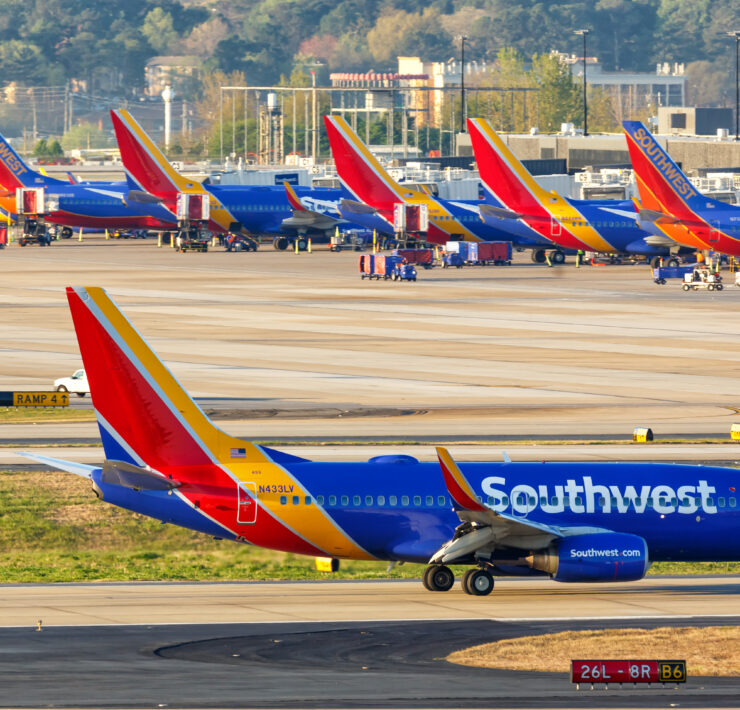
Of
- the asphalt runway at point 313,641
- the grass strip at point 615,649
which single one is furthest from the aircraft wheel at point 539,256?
the grass strip at point 615,649

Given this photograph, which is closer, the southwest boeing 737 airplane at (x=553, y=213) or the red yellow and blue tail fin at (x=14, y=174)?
the southwest boeing 737 airplane at (x=553, y=213)

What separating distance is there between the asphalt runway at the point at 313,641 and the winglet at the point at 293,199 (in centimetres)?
13003

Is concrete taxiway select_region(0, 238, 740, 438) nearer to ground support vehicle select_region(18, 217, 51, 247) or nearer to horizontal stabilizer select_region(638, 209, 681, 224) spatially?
horizontal stabilizer select_region(638, 209, 681, 224)

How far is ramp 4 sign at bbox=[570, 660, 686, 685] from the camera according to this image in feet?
114

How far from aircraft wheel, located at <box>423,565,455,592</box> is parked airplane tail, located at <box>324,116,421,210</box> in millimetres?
119821

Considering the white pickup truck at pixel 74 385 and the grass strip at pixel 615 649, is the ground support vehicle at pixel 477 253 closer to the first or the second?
the white pickup truck at pixel 74 385

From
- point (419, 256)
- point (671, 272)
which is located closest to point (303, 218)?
point (419, 256)

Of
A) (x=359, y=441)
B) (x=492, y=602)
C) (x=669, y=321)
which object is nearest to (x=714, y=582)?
(x=492, y=602)

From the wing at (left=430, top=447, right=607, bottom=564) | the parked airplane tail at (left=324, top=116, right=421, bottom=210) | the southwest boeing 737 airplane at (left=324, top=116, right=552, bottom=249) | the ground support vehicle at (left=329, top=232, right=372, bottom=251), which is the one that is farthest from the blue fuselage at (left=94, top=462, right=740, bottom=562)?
the ground support vehicle at (left=329, top=232, right=372, bottom=251)

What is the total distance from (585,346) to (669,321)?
48.0 feet

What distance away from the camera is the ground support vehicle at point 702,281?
5380 inches

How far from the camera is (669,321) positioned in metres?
114

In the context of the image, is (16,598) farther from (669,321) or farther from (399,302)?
(399,302)

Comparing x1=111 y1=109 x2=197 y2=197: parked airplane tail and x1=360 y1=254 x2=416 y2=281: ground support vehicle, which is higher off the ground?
x1=111 y1=109 x2=197 y2=197: parked airplane tail
